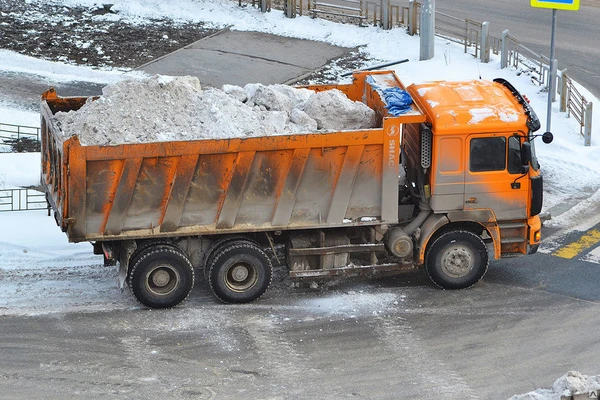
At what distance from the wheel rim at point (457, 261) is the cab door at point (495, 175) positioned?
639mm

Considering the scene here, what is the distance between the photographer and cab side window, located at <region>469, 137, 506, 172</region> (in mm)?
13438

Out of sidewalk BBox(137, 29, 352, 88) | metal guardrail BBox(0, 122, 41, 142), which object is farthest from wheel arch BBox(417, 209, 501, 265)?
sidewalk BBox(137, 29, 352, 88)

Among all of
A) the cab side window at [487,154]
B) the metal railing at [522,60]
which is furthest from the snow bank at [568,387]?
the metal railing at [522,60]

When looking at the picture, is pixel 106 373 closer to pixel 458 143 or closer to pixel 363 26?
pixel 458 143

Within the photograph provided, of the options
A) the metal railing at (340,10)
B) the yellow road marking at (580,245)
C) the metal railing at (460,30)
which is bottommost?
the yellow road marking at (580,245)

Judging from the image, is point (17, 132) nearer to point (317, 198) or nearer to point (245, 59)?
point (245, 59)

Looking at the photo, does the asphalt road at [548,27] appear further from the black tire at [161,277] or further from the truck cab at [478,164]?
the black tire at [161,277]

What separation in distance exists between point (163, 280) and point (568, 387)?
5.66m

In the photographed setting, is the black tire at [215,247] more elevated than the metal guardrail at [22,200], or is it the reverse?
the black tire at [215,247]

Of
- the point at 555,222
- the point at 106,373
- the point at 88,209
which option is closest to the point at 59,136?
the point at 88,209

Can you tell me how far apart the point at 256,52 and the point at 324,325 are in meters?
13.5

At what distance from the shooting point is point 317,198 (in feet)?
43.6

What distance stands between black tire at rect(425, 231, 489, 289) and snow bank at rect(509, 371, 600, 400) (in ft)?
11.0

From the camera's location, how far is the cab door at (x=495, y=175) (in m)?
13.5
